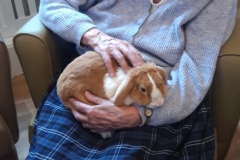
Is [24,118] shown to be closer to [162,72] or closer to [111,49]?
[111,49]

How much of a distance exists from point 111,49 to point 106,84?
138 millimetres

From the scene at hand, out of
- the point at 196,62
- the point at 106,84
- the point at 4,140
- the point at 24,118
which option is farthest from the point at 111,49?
the point at 24,118

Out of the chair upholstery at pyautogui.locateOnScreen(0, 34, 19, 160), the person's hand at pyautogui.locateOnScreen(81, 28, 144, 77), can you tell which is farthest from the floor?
the person's hand at pyautogui.locateOnScreen(81, 28, 144, 77)

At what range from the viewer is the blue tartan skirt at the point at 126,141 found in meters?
0.91

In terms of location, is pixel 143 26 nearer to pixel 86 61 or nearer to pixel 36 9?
pixel 86 61

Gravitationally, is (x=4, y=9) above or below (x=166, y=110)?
below

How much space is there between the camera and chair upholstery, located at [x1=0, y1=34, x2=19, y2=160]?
108 cm

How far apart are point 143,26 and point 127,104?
12.2 inches

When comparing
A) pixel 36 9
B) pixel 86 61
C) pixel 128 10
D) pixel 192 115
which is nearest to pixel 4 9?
pixel 36 9

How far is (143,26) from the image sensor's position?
44.4 inches

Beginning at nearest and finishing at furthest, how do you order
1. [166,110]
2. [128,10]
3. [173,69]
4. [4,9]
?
1. [166,110]
2. [173,69]
3. [128,10]
4. [4,9]

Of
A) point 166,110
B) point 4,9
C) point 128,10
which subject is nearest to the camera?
point 166,110

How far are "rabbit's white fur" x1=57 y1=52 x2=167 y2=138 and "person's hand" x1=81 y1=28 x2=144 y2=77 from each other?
0.02 metres

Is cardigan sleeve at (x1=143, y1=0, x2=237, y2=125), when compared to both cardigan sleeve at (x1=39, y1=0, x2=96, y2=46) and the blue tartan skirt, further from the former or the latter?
cardigan sleeve at (x1=39, y1=0, x2=96, y2=46)
